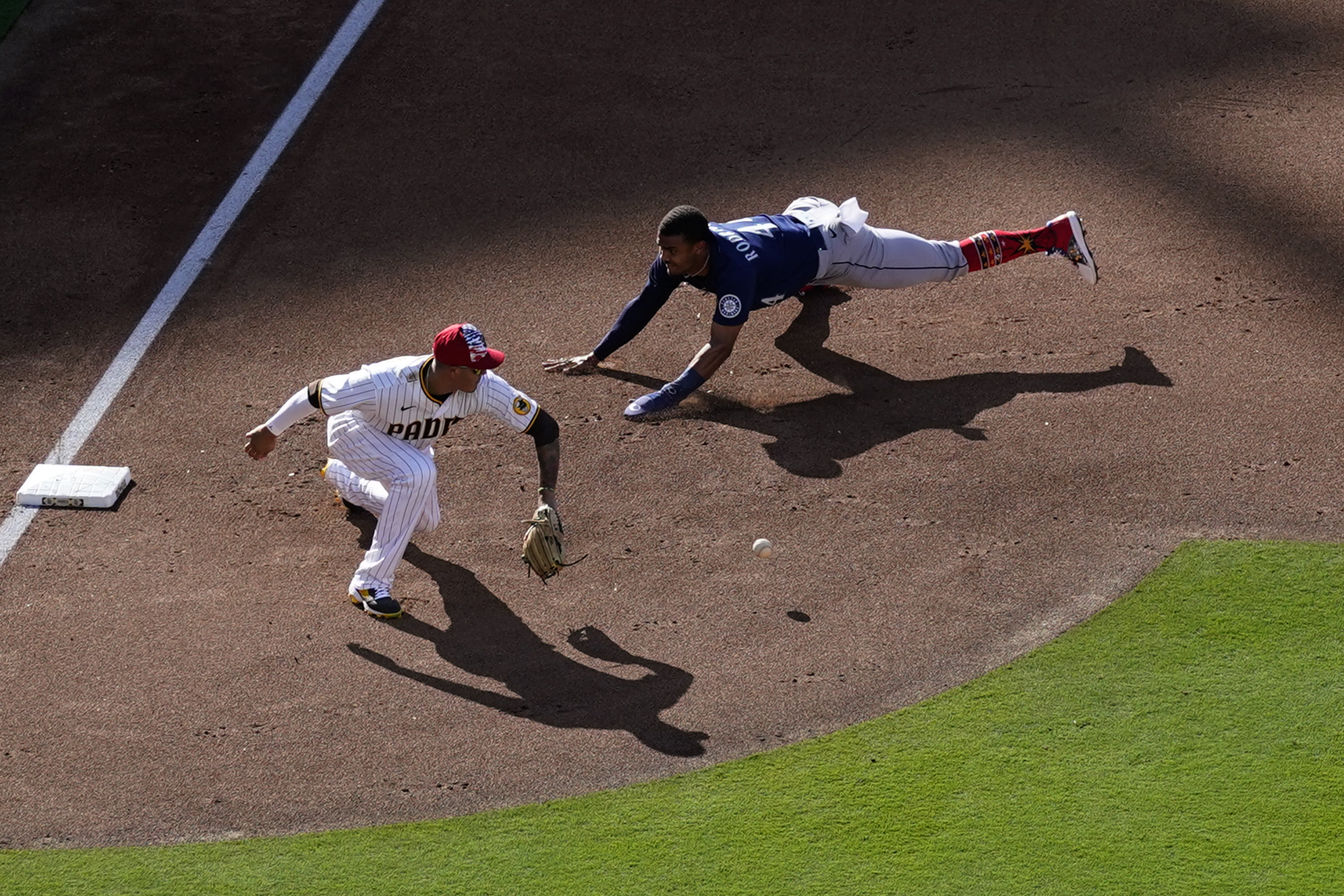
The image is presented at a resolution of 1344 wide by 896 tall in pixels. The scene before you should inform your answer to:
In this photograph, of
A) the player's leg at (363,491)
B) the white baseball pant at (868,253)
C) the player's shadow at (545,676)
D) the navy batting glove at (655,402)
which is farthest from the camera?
the white baseball pant at (868,253)

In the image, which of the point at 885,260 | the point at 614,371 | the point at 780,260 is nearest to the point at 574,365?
the point at 614,371

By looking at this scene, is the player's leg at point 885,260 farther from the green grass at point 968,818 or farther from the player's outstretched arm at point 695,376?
the green grass at point 968,818

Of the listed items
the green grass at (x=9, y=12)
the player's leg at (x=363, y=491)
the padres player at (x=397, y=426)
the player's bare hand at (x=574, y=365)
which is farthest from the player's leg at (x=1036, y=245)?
the green grass at (x=9, y=12)

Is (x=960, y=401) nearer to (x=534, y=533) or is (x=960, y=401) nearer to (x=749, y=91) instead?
(x=534, y=533)

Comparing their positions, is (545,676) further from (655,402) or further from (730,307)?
(730,307)

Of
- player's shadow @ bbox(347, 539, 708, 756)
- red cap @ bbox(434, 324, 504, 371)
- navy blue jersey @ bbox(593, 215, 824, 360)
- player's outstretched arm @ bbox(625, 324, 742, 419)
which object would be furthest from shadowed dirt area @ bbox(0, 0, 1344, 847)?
red cap @ bbox(434, 324, 504, 371)

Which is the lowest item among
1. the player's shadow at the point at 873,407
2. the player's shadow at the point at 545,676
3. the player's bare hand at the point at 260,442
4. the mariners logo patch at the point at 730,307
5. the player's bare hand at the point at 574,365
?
the player's shadow at the point at 545,676
